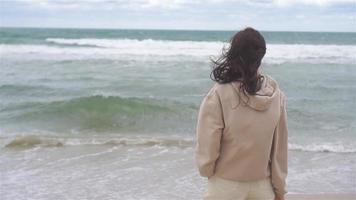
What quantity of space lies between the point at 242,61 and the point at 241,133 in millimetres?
295

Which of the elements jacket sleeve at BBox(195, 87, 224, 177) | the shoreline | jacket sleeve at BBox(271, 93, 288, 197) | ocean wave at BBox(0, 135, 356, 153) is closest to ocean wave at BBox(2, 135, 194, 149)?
ocean wave at BBox(0, 135, 356, 153)

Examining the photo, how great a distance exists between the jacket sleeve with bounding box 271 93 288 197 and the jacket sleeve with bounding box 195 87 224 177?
0.28 metres

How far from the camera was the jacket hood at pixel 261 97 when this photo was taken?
7.45ft

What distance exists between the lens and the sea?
20.0 ft

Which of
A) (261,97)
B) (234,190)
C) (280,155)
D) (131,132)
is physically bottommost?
(131,132)

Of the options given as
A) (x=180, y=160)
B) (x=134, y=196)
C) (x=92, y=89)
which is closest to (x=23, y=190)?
(x=134, y=196)

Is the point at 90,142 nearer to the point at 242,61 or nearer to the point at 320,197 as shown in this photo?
the point at 320,197

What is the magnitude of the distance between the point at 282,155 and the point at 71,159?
5.18 metres

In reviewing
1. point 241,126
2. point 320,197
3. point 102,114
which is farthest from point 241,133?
point 102,114

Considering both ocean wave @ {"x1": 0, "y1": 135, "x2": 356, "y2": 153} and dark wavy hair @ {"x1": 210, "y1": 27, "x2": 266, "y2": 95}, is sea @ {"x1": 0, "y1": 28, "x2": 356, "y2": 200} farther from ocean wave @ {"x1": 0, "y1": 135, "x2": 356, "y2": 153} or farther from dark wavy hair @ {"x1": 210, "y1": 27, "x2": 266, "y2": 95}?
dark wavy hair @ {"x1": 210, "y1": 27, "x2": 266, "y2": 95}

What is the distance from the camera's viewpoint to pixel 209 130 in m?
2.29

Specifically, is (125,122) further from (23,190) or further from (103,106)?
(23,190)

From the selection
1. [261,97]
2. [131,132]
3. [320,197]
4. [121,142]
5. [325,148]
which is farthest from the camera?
[131,132]

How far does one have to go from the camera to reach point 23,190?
582 cm
